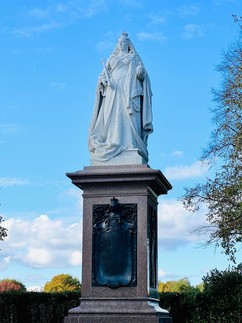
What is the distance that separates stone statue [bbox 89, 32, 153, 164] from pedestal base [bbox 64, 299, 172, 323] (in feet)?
8.20

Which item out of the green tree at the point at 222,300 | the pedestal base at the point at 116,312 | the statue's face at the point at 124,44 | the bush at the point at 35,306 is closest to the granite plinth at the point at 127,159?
the statue's face at the point at 124,44

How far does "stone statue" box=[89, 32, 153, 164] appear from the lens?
1193 centimetres

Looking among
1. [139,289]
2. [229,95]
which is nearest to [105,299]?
[139,289]

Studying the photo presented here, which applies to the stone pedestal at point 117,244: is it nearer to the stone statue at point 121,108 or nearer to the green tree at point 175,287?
the stone statue at point 121,108

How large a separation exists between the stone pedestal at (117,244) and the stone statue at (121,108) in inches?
22.4

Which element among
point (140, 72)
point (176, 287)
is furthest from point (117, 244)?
point (176, 287)

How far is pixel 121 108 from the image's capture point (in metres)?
12.3

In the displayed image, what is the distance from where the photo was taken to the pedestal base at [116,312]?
420 inches

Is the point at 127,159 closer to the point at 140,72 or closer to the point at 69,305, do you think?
the point at 140,72

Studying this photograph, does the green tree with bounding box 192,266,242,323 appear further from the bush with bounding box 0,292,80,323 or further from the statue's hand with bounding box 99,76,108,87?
the statue's hand with bounding box 99,76,108,87

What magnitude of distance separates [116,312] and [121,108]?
375 centimetres

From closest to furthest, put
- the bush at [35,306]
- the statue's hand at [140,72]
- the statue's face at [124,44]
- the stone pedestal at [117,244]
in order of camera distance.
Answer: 1. the stone pedestal at [117,244]
2. the statue's hand at [140,72]
3. the statue's face at [124,44]
4. the bush at [35,306]

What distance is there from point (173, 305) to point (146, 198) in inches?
372

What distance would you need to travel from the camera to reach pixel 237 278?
19.6 meters
